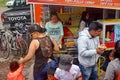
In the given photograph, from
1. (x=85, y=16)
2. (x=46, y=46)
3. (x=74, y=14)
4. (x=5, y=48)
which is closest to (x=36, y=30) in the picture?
(x=46, y=46)

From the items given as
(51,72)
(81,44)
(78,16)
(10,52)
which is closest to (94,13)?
(78,16)

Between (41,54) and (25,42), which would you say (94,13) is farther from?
(41,54)

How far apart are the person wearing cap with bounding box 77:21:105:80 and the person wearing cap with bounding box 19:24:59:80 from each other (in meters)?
0.55

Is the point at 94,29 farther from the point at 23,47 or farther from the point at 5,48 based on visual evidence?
the point at 5,48

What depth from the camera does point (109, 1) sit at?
25.7ft

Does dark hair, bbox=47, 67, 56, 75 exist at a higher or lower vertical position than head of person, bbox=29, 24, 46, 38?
lower

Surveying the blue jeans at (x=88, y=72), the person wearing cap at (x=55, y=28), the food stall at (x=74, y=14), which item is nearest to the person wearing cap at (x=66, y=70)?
the blue jeans at (x=88, y=72)

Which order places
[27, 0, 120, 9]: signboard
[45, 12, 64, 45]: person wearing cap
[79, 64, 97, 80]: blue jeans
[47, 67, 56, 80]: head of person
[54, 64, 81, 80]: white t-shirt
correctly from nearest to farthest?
[54, 64, 81, 80]: white t-shirt
[47, 67, 56, 80]: head of person
[79, 64, 97, 80]: blue jeans
[27, 0, 120, 9]: signboard
[45, 12, 64, 45]: person wearing cap

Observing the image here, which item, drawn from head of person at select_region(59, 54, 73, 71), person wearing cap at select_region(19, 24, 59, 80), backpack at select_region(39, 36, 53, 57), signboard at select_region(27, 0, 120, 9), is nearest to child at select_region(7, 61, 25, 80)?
person wearing cap at select_region(19, 24, 59, 80)

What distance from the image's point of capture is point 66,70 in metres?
5.18

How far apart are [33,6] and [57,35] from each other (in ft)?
6.75

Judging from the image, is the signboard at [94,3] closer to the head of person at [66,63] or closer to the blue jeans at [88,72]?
the blue jeans at [88,72]

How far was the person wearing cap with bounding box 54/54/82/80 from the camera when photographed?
5.10 m

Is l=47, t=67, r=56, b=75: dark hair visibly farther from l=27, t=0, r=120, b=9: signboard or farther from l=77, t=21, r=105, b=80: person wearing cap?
l=27, t=0, r=120, b=9: signboard
